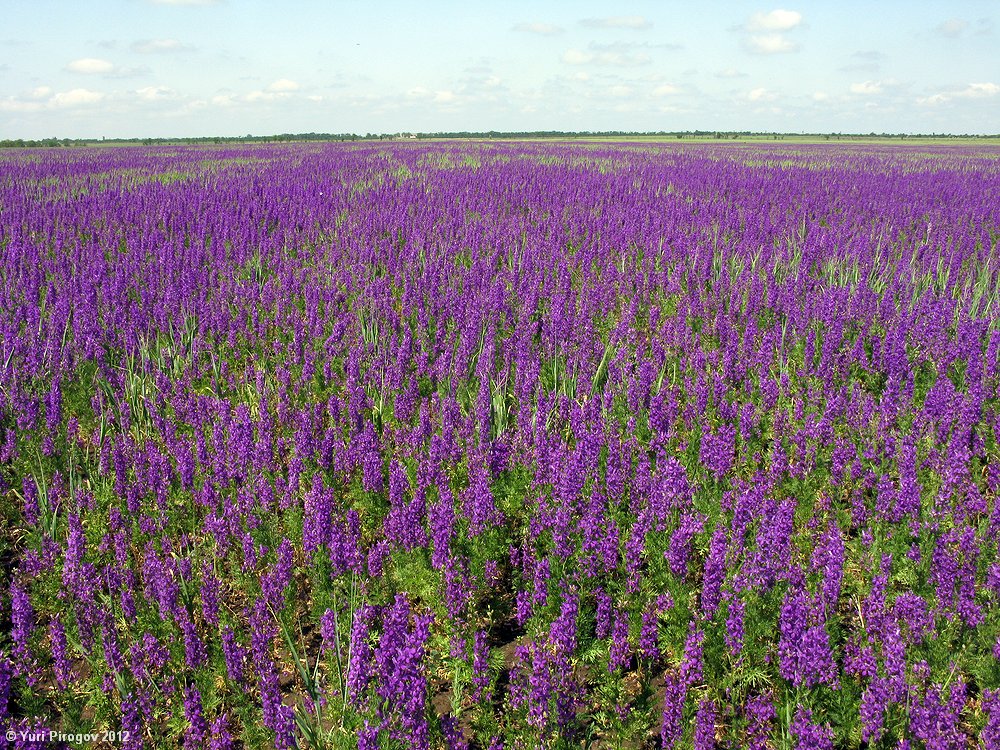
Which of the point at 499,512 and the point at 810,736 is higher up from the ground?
the point at 499,512

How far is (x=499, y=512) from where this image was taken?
299cm

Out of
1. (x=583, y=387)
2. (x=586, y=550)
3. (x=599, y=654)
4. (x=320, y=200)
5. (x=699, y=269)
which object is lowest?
(x=599, y=654)

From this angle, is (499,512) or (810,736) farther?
(499,512)

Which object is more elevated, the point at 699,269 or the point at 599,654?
the point at 699,269

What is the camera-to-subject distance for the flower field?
7.18 ft

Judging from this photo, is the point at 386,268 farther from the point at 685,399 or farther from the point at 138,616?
the point at 138,616

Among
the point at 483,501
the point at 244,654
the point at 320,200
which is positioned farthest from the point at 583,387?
the point at 320,200

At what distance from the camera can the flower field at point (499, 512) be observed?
2.19 m

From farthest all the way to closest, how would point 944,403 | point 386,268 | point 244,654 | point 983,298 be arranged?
point 386,268, point 983,298, point 944,403, point 244,654

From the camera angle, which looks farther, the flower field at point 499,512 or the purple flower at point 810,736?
the flower field at point 499,512

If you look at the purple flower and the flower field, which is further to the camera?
the flower field

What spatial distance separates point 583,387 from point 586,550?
1.84 meters

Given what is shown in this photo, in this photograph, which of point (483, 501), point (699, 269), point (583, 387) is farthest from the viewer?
point (699, 269)

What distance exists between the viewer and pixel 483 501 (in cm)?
289
